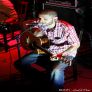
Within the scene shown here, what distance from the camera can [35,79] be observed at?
4.04m

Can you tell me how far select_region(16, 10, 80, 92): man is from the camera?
3.56m

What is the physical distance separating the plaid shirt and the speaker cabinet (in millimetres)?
1193

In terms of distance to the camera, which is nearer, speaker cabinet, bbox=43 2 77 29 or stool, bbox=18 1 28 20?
speaker cabinet, bbox=43 2 77 29

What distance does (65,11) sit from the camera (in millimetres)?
5152

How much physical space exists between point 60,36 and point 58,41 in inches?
3.1

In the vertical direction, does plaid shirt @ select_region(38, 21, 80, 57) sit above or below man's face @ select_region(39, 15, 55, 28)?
below

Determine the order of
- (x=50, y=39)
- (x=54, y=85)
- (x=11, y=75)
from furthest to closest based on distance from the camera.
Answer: (x=11, y=75)
(x=50, y=39)
(x=54, y=85)

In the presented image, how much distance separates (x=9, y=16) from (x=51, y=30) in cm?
140

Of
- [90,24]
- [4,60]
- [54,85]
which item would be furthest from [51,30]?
[4,60]

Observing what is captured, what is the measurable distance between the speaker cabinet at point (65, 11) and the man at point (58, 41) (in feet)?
3.91

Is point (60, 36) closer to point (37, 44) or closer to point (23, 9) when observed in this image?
point (37, 44)

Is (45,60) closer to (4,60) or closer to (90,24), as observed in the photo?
(90,24)

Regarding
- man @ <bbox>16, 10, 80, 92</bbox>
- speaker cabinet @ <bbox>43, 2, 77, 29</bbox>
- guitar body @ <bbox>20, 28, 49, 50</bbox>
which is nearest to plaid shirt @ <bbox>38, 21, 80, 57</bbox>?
man @ <bbox>16, 10, 80, 92</bbox>

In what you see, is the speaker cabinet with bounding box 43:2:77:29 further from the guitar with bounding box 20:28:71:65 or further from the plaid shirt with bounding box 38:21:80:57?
the guitar with bounding box 20:28:71:65
